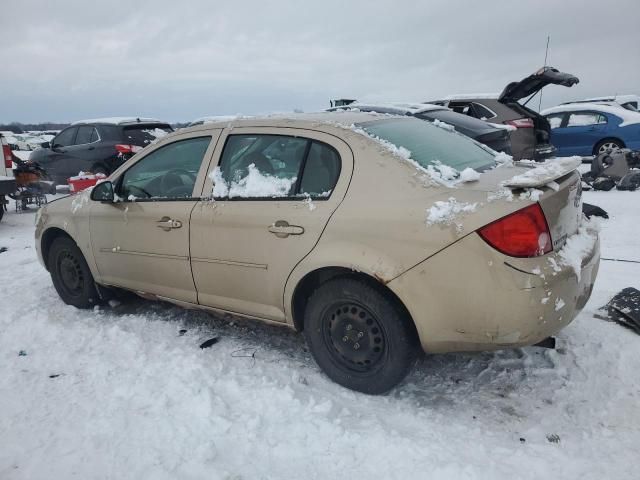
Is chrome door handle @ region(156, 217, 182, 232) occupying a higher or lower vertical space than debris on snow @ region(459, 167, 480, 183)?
lower

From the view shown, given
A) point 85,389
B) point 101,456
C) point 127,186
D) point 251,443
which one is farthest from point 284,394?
point 127,186

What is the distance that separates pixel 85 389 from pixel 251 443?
52.9 inches

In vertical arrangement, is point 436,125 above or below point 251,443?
above

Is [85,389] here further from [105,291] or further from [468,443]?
[468,443]

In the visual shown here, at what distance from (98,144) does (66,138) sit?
149 centimetres

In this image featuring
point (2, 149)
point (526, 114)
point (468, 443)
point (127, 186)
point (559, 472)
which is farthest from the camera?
point (526, 114)

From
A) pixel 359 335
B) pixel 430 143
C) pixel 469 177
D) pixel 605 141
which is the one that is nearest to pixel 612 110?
pixel 605 141

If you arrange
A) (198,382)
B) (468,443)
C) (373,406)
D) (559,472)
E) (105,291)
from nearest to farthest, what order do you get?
(559,472), (468,443), (373,406), (198,382), (105,291)

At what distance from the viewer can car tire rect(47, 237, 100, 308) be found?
180 inches

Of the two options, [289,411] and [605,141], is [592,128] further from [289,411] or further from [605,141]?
[289,411]

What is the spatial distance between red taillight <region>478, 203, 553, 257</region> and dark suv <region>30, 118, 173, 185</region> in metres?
9.60

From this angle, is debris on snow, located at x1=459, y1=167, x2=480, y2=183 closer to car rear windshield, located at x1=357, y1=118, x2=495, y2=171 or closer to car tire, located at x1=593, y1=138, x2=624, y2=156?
car rear windshield, located at x1=357, y1=118, x2=495, y2=171

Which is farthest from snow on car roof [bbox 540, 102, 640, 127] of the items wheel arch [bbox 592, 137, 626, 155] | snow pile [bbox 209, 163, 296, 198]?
snow pile [bbox 209, 163, 296, 198]

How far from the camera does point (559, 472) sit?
2.31m
